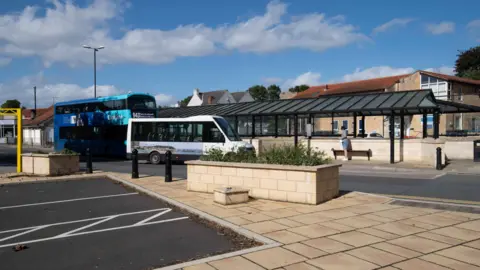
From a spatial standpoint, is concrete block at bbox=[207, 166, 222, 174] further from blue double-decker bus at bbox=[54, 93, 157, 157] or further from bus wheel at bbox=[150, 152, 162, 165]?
blue double-decker bus at bbox=[54, 93, 157, 157]

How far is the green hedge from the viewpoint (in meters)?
8.90

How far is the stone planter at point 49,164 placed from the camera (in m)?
15.0

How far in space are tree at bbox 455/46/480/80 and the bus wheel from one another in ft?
215

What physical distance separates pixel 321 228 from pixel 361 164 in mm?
14795

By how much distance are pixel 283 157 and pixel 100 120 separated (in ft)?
64.7

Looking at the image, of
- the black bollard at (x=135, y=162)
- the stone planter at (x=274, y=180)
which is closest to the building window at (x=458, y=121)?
the black bollard at (x=135, y=162)

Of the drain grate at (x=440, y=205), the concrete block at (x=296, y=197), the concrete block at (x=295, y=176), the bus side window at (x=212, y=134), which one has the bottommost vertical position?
the drain grate at (x=440, y=205)

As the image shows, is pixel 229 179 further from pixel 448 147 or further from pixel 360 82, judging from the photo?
pixel 360 82

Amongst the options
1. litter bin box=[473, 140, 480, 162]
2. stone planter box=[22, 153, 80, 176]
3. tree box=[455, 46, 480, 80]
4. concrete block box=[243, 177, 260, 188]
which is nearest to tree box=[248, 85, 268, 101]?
tree box=[455, 46, 480, 80]

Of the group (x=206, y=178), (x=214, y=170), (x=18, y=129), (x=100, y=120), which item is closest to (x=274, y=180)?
(x=214, y=170)

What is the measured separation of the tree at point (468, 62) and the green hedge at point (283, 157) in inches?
2827

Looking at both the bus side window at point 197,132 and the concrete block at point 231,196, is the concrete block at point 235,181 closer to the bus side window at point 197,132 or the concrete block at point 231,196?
the concrete block at point 231,196

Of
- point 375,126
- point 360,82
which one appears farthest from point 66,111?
point 360,82

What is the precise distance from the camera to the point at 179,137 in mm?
21609
